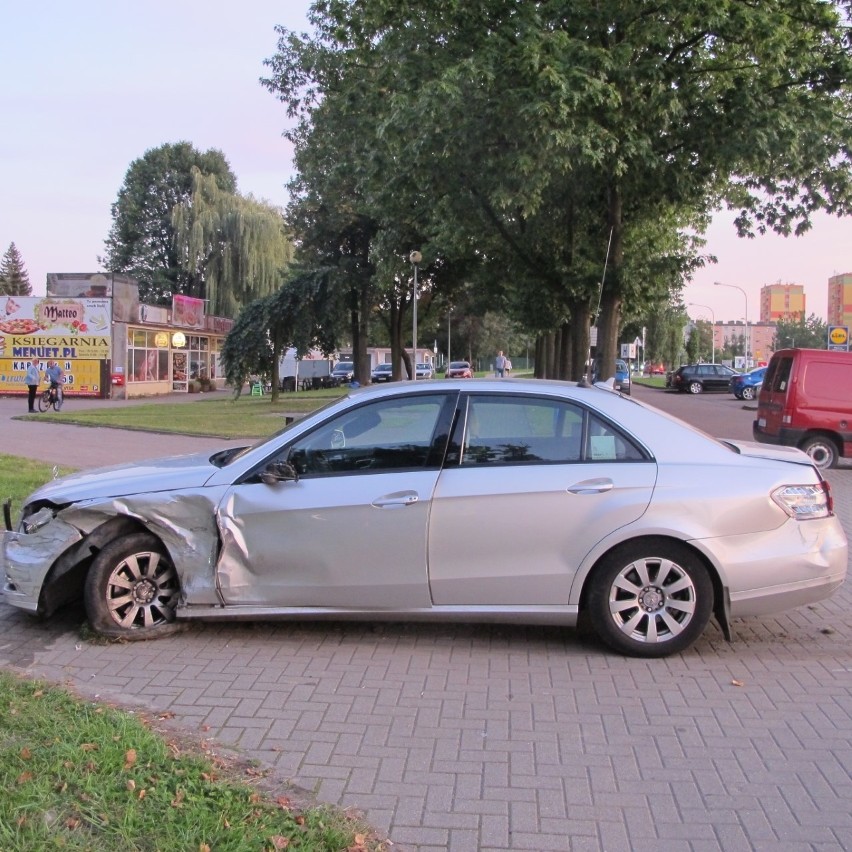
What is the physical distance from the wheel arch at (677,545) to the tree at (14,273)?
98539 mm

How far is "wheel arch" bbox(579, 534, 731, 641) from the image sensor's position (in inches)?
199

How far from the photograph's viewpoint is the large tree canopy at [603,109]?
1462cm

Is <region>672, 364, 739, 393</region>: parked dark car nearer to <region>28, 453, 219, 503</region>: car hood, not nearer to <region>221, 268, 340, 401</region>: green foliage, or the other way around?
<region>221, 268, 340, 401</region>: green foliage

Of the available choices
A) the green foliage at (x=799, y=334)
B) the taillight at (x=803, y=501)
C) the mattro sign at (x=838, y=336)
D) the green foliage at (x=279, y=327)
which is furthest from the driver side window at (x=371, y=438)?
the green foliage at (x=799, y=334)

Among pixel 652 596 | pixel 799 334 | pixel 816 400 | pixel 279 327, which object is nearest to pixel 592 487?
pixel 652 596

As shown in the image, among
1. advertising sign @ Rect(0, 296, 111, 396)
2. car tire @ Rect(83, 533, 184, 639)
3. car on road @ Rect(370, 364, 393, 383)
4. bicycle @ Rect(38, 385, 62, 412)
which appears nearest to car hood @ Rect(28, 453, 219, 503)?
car tire @ Rect(83, 533, 184, 639)

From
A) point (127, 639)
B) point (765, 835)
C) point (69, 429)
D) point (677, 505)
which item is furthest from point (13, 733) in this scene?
point (69, 429)

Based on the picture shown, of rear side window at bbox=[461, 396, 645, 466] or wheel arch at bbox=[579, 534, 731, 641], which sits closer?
wheel arch at bbox=[579, 534, 731, 641]

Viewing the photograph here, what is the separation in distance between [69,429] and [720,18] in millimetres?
15521

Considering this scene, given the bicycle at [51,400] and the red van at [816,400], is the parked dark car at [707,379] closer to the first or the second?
the bicycle at [51,400]

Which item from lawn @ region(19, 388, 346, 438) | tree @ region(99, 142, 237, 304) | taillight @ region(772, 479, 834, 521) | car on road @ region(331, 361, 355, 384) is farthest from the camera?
tree @ region(99, 142, 237, 304)

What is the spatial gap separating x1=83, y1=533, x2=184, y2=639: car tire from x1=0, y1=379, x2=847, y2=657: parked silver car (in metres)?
0.01

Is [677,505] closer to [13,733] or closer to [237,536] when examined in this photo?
[237,536]

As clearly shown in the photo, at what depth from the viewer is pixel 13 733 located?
374 centimetres
